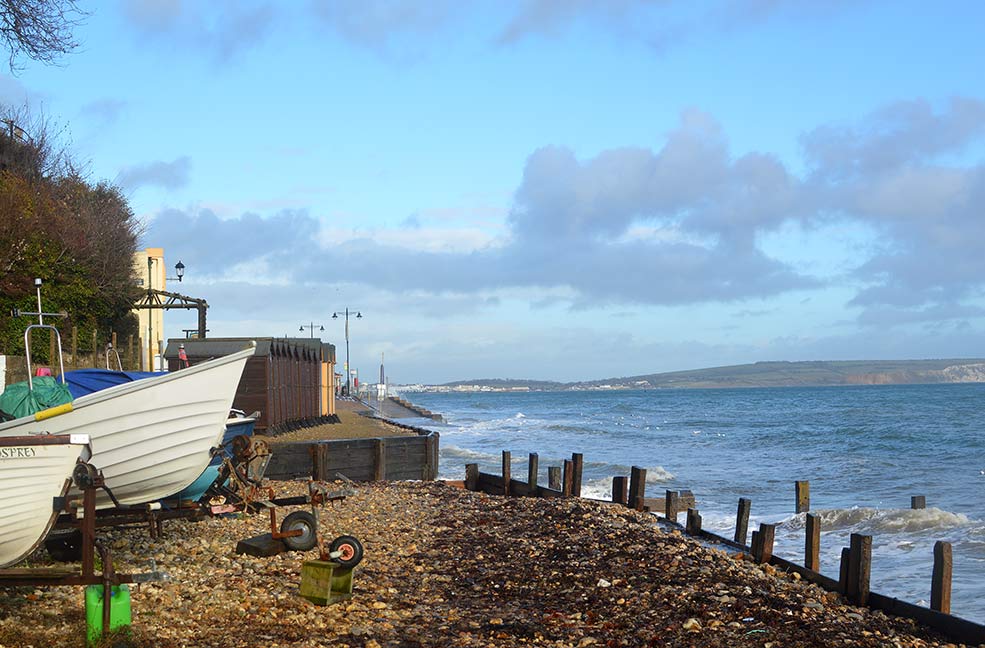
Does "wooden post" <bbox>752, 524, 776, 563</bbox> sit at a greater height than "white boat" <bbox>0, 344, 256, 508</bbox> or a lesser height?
lesser

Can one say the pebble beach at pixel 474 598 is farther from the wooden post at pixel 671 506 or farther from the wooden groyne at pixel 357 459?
the wooden groyne at pixel 357 459

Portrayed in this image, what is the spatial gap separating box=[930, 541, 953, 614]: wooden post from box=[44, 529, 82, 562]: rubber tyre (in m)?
8.46

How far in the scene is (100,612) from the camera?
7.67 m

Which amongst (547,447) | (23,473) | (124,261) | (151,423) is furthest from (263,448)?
(547,447)

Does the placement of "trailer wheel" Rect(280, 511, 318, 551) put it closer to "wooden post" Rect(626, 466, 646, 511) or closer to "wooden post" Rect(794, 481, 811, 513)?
"wooden post" Rect(626, 466, 646, 511)

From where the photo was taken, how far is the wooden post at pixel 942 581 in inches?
376

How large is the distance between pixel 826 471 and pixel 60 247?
82.4ft

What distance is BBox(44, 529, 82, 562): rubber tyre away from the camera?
1038 cm

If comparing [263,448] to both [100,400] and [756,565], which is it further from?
[756,565]

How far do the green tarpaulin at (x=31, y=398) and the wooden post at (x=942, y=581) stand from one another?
8.81 meters

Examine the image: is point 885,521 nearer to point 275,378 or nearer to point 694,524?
point 694,524

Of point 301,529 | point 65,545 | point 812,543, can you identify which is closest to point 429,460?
point 301,529

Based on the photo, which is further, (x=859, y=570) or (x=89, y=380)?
(x=89, y=380)

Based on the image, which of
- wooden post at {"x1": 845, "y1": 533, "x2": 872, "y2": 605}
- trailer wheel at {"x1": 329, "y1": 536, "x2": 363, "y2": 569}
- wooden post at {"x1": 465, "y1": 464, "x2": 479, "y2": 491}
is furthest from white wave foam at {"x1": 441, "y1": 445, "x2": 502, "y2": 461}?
trailer wheel at {"x1": 329, "y1": 536, "x2": 363, "y2": 569}
